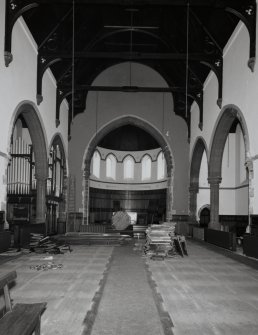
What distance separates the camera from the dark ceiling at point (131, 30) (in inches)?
368

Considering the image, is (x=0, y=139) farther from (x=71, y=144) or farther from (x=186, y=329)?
(x=71, y=144)

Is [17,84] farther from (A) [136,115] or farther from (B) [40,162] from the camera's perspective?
(A) [136,115]

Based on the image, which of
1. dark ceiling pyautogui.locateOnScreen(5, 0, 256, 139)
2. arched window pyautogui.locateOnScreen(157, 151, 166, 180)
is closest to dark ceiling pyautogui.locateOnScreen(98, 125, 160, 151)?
arched window pyautogui.locateOnScreen(157, 151, 166, 180)

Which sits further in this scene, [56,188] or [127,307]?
[56,188]

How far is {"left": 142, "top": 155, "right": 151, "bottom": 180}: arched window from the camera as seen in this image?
81.7 feet

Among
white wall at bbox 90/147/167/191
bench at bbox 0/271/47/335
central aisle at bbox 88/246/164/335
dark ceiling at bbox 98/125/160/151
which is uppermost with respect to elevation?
dark ceiling at bbox 98/125/160/151

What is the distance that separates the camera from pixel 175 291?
5.14 m

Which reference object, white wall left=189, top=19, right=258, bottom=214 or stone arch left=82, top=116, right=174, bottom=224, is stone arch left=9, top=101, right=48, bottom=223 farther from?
white wall left=189, top=19, right=258, bottom=214

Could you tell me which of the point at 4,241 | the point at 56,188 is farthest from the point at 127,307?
the point at 56,188

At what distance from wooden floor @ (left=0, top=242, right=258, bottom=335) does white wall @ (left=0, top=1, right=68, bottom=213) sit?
275 cm

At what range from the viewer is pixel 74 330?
3461 mm

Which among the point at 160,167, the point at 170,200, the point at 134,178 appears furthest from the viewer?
the point at 134,178

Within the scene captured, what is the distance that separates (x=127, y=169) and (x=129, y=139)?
1783 millimetres

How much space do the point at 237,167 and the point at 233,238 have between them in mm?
8376
